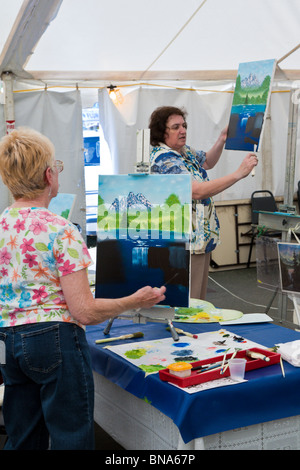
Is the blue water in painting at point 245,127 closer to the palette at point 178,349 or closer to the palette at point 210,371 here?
the palette at point 178,349

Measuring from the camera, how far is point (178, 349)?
82.0 inches

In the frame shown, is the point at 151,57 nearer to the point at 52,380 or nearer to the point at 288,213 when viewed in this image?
the point at 288,213

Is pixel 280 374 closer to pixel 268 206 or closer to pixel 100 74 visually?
pixel 100 74

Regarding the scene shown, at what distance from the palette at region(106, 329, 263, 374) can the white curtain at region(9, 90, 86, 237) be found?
415cm

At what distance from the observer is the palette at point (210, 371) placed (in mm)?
1713

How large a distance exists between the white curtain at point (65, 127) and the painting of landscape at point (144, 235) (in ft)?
12.4

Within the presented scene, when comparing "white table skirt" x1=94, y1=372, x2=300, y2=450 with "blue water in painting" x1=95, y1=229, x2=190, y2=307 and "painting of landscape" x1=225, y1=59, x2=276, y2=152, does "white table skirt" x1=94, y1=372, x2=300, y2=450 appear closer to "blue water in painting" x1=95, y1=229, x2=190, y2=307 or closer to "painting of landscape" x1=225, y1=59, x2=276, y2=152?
"blue water in painting" x1=95, y1=229, x2=190, y2=307

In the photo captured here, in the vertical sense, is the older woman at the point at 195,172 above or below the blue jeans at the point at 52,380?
above

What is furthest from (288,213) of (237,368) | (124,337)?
(237,368)

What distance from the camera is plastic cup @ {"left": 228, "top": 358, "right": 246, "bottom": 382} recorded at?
1755 millimetres

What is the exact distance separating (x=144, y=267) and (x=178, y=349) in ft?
1.31

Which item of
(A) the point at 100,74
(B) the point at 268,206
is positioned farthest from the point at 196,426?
(B) the point at 268,206

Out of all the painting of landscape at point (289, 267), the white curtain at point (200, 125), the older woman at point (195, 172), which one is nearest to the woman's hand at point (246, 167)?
the older woman at point (195, 172)
